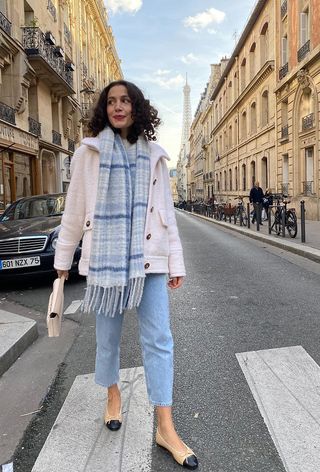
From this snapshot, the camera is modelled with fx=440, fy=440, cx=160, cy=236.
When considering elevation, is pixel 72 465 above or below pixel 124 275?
below

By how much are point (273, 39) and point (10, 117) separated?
1638 cm

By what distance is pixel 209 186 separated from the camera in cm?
6184

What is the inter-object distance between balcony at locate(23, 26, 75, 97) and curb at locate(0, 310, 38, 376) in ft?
56.2

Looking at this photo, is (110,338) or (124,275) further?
(110,338)

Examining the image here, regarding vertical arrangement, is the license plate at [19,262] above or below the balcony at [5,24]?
below

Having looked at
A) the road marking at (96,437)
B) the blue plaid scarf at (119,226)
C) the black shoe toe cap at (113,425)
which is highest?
the blue plaid scarf at (119,226)

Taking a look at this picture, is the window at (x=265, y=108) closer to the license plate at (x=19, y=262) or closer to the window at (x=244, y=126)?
the window at (x=244, y=126)

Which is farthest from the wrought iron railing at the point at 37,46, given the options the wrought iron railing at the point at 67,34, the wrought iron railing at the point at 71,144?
the wrought iron railing at the point at 71,144

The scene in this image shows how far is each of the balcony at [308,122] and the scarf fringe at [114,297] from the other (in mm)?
18895

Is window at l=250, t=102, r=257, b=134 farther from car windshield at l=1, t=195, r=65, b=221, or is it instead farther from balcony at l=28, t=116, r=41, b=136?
car windshield at l=1, t=195, r=65, b=221

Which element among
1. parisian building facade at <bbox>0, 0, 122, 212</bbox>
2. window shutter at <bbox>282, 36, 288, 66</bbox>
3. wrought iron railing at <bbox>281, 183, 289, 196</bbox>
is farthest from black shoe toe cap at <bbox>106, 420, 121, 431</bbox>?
window shutter at <bbox>282, 36, 288, 66</bbox>

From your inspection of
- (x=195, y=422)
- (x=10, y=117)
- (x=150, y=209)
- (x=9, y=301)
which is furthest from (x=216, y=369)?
(x=10, y=117)

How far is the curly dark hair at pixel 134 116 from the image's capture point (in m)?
2.39

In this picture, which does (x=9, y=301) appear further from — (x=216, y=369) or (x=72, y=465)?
(x=72, y=465)
